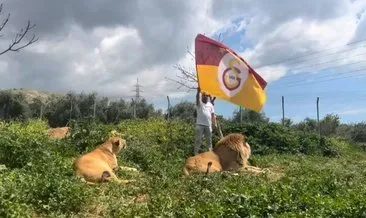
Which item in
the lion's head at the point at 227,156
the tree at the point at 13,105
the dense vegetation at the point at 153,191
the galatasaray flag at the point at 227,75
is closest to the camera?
the dense vegetation at the point at 153,191

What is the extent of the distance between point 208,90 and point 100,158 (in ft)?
16.2

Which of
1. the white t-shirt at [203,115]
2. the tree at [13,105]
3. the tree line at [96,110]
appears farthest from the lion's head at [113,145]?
the tree at [13,105]

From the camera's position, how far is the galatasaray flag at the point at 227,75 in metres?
16.2

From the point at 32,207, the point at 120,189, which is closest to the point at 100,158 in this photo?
the point at 120,189

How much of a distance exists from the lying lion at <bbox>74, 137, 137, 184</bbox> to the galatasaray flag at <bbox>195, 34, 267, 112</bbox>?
435 cm

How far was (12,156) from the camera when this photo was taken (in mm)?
10820

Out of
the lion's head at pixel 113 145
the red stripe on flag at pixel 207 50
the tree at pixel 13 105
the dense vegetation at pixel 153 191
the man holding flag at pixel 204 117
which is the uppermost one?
the tree at pixel 13 105

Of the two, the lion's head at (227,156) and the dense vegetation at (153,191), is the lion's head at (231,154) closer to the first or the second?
Result: the lion's head at (227,156)

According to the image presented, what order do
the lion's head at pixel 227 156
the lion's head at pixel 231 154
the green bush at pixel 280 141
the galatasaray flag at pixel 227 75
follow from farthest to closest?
1. the green bush at pixel 280 141
2. the galatasaray flag at pixel 227 75
3. the lion's head at pixel 231 154
4. the lion's head at pixel 227 156

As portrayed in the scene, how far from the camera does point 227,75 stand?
16375mm

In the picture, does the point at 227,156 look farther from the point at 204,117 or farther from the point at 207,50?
the point at 207,50

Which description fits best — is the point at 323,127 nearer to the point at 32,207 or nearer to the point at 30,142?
the point at 30,142

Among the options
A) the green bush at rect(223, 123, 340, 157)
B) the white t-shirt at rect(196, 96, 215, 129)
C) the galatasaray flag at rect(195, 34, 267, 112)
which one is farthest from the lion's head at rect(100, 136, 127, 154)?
the green bush at rect(223, 123, 340, 157)

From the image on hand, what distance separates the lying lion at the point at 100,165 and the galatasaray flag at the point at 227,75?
4.35m
